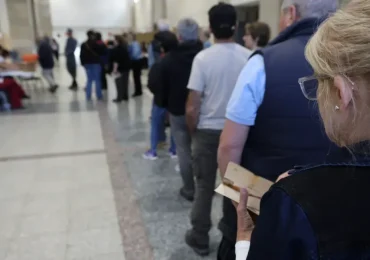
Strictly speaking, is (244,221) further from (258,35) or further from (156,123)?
(156,123)

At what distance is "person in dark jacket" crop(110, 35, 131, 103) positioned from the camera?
7378 millimetres

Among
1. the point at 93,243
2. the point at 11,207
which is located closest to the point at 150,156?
the point at 11,207

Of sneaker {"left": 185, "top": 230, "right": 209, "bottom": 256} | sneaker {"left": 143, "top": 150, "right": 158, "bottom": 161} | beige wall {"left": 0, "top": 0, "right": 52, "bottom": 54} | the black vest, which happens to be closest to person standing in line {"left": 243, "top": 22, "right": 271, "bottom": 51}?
sneaker {"left": 143, "top": 150, "right": 158, "bottom": 161}

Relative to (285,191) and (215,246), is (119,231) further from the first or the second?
(285,191)

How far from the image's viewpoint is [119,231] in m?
2.68

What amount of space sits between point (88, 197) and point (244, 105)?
2355 mm

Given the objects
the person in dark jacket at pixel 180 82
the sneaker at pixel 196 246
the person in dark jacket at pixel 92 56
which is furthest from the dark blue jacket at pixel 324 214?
the person in dark jacket at pixel 92 56

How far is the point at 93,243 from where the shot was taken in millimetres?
2533

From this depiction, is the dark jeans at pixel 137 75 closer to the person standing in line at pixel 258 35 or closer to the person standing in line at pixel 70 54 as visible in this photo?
the person standing in line at pixel 70 54

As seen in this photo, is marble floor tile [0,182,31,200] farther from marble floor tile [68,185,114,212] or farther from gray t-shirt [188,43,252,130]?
gray t-shirt [188,43,252,130]

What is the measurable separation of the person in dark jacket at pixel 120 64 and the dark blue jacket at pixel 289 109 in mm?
6413

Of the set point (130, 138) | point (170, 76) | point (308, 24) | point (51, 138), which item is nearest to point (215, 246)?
point (170, 76)

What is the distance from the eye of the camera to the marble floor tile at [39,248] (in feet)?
7.82

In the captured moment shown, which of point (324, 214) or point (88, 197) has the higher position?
point (324, 214)
